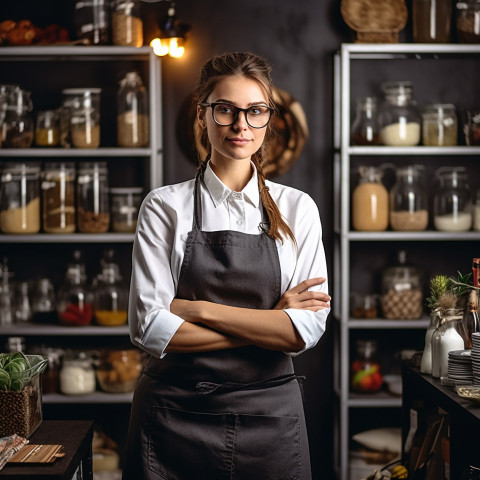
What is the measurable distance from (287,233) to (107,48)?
188 cm

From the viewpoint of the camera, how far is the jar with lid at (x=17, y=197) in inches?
135

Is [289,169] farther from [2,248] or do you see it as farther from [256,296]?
[256,296]

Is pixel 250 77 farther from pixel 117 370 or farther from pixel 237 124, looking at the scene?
pixel 117 370

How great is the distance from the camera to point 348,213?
3.49 m

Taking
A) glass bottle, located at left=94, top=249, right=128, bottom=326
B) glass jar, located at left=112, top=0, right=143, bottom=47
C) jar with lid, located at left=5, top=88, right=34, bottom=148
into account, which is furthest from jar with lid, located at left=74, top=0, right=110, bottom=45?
glass bottle, located at left=94, top=249, right=128, bottom=326

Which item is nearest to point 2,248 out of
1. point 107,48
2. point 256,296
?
point 107,48

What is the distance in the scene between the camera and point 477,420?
1.75 m

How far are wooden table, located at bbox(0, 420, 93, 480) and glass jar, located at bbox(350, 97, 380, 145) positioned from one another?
6.86ft

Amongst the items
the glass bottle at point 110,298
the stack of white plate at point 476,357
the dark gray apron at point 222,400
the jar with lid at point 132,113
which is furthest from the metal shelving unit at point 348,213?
the dark gray apron at point 222,400

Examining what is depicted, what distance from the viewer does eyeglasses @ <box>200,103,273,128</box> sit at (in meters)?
1.76

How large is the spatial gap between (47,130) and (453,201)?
1.89 meters

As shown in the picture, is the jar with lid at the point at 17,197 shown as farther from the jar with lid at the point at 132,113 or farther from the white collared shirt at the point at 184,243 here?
the white collared shirt at the point at 184,243

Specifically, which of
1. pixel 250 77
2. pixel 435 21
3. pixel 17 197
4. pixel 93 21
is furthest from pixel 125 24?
pixel 250 77

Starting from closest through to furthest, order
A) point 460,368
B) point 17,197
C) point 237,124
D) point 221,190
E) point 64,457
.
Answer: point 64,457
point 237,124
point 221,190
point 460,368
point 17,197
